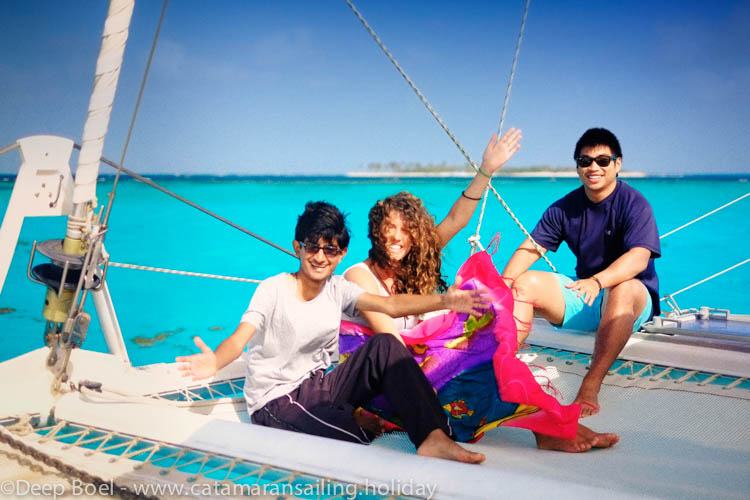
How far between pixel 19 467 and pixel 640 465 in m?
1.69

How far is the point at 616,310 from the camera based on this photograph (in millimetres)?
2430

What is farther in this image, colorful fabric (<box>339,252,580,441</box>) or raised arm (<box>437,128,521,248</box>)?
raised arm (<box>437,128,521,248</box>)

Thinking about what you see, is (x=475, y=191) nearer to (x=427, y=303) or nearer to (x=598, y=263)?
(x=598, y=263)

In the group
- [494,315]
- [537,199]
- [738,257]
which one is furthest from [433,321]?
[537,199]

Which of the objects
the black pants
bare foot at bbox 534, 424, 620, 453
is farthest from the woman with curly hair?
bare foot at bbox 534, 424, 620, 453

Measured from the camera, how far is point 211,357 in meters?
1.70

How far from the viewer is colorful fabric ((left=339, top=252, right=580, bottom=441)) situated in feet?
6.15

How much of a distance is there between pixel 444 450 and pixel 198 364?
0.68 meters

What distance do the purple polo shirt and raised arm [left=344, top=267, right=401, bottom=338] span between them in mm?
959

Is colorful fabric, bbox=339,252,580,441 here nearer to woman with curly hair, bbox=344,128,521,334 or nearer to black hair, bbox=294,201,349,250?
woman with curly hair, bbox=344,128,521,334

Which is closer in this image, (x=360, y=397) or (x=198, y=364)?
(x=198, y=364)

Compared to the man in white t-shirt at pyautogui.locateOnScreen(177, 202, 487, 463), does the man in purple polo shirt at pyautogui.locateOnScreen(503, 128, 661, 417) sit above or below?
above

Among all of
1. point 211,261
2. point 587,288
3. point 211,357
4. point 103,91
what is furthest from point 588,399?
point 211,261

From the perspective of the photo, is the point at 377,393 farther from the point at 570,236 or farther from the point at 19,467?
the point at 570,236
